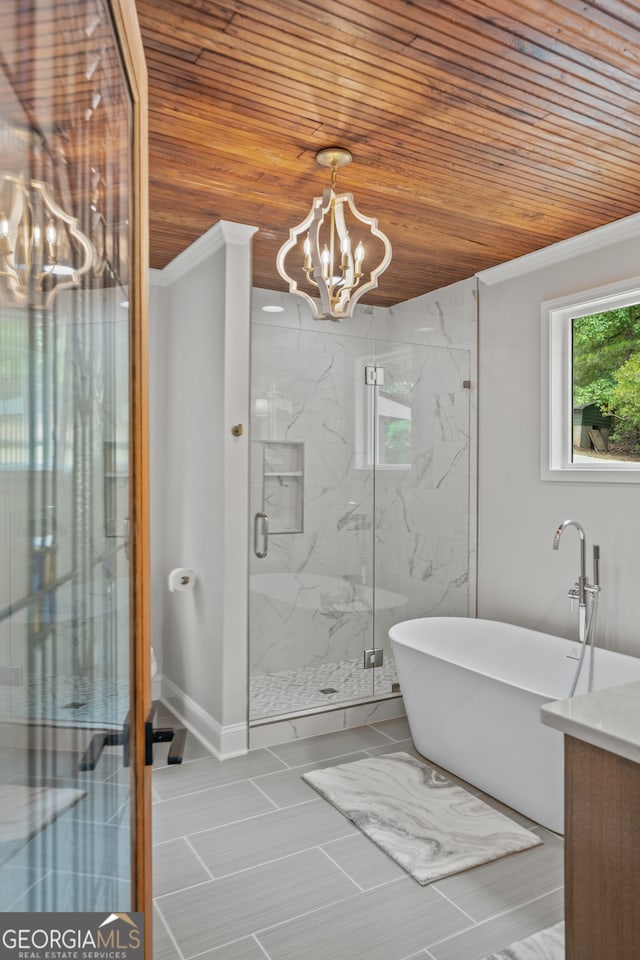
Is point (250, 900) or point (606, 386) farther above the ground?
point (606, 386)

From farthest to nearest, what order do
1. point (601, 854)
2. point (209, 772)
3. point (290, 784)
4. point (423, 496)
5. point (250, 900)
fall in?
1. point (423, 496)
2. point (209, 772)
3. point (290, 784)
4. point (250, 900)
5. point (601, 854)

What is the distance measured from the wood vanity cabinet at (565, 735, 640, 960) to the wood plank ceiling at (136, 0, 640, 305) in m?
1.80

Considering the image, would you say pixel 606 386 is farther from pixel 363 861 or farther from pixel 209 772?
pixel 209 772

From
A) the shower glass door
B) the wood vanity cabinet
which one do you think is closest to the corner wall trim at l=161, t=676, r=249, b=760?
the wood vanity cabinet

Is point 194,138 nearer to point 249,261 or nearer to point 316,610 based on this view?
point 249,261

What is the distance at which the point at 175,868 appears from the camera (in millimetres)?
2271

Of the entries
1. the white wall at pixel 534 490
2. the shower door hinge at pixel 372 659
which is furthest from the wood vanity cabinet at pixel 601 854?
the shower door hinge at pixel 372 659

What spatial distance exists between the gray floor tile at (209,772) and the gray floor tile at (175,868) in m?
0.41

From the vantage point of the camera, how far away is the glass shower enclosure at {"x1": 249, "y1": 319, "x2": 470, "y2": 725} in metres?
3.44

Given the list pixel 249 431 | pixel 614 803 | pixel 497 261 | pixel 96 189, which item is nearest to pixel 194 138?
pixel 249 431

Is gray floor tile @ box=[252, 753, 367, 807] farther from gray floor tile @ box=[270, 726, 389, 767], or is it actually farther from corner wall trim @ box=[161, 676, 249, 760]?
corner wall trim @ box=[161, 676, 249, 760]

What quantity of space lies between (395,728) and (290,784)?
2.86ft

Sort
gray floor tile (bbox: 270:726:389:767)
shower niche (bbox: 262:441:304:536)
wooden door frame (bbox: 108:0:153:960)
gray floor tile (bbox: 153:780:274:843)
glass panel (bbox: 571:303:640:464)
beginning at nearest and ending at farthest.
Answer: wooden door frame (bbox: 108:0:153:960), gray floor tile (bbox: 153:780:274:843), glass panel (bbox: 571:303:640:464), gray floor tile (bbox: 270:726:389:767), shower niche (bbox: 262:441:304:536)

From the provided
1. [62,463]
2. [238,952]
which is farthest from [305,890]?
[62,463]
